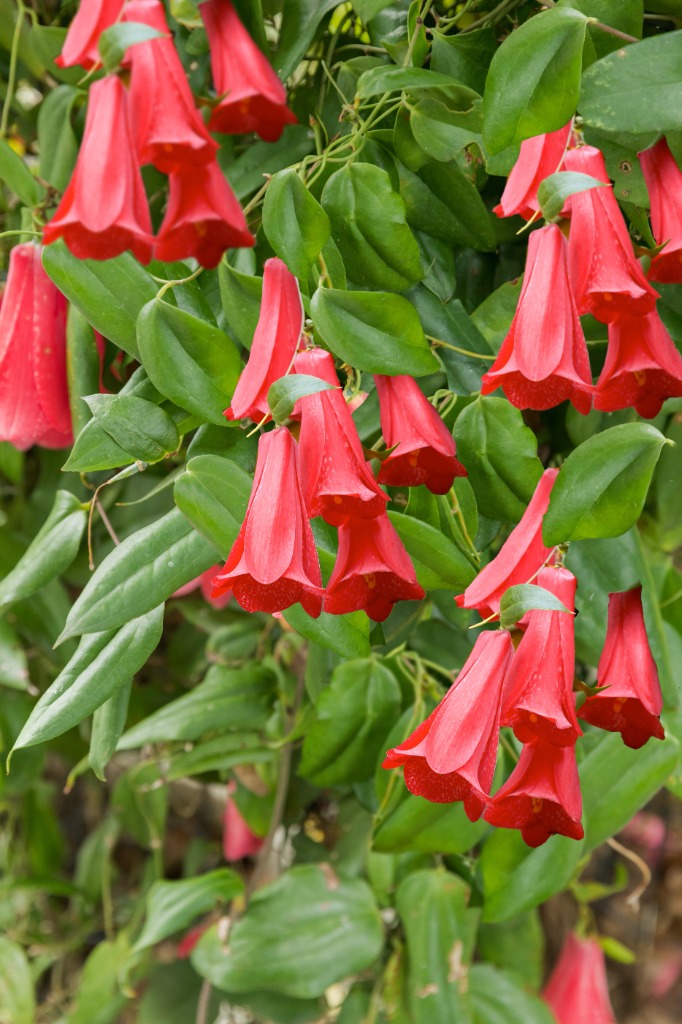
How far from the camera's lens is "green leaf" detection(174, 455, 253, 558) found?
0.37 meters

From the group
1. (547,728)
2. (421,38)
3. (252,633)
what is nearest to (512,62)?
(421,38)

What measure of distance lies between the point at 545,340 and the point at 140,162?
0.14 meters

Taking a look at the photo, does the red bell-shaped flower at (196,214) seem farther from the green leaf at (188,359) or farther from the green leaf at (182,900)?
the green leaf at (182,900)

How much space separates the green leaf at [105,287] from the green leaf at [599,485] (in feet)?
0.60

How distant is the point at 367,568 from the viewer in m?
0.33

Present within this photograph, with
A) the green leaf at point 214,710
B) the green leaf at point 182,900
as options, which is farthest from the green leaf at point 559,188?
the green leaf at point 182,900

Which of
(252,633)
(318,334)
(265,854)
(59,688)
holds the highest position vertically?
(318,334)

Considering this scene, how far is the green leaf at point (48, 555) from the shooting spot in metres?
0.45

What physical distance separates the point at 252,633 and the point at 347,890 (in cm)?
18

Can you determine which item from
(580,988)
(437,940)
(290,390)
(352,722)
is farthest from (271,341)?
(580,988)

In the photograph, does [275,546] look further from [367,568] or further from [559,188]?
[559,188]

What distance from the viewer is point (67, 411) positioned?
0.47 m

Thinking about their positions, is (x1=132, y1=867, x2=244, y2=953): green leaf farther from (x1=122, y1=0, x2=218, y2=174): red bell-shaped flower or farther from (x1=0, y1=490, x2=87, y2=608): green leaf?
(x1=122, y1=0, x2=218, y2=174): red bell-shaped flower

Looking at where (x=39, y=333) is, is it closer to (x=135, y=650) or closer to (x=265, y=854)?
(x=135, y=650)
